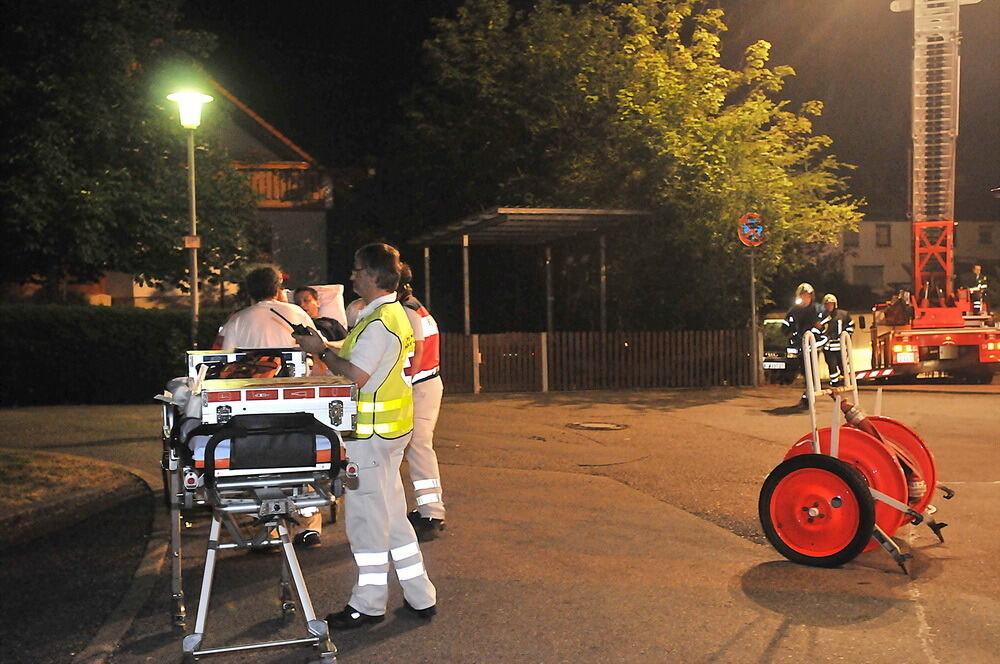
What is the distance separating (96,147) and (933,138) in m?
14.9

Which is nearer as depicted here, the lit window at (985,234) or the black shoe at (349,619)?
the black shoe at (349,619)

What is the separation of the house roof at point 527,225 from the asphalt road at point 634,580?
328 inches

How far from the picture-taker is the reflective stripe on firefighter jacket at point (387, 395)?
5488mm

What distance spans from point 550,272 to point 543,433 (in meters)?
11.3

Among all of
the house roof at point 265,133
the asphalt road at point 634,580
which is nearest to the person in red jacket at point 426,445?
the asphalt road at point 634,580

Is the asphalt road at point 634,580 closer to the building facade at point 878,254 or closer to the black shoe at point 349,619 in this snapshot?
the black shoe at point 349,619

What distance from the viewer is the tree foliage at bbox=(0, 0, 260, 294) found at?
19578mm

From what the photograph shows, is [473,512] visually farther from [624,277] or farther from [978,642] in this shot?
[624,277]

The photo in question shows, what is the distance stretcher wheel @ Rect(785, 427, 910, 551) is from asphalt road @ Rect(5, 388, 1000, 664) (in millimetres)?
289

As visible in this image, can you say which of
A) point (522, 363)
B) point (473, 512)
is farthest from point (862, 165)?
point (473, 512)

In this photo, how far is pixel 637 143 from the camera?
72.1 ft

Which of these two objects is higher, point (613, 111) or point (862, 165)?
point (862, 165)

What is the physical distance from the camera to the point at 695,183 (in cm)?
2102

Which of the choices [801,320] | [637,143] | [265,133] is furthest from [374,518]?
[265,133]
